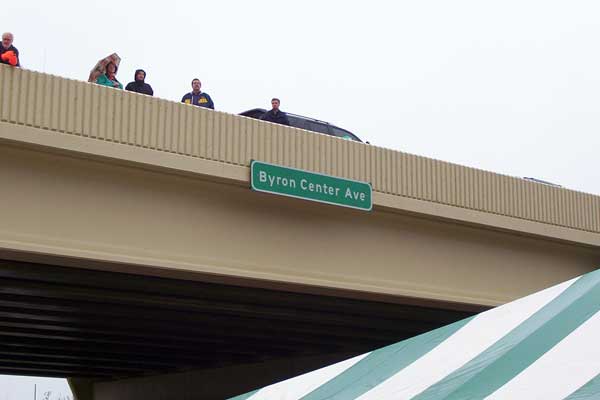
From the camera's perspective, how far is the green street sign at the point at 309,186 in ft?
52.5

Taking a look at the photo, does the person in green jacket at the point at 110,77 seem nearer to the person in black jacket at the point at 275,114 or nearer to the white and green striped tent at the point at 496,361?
the person in black jacket at the point at 275,114

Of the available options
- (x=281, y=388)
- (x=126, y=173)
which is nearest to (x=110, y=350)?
(x=126, y=173)

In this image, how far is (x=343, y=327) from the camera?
79.1 feet

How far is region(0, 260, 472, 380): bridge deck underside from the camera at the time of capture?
17859 millimetres

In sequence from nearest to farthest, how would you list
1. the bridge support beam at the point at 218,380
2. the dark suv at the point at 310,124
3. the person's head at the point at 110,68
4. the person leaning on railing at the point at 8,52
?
the person leaning on railing at the point at 8,52, the person's head at the point at 110,68, the dark suv at the point at 310,124, the bridge support beam at the point at 218,380

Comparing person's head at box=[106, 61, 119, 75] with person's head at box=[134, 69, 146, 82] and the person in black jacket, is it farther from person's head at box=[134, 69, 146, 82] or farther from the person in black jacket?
the person in black jacket

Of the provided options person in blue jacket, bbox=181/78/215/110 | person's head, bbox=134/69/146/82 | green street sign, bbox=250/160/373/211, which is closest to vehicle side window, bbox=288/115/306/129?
person in blue jacket, bbox=181/78/215/110

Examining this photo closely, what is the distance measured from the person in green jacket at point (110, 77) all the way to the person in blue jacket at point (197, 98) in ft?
6.61

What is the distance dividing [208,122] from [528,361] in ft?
33.5

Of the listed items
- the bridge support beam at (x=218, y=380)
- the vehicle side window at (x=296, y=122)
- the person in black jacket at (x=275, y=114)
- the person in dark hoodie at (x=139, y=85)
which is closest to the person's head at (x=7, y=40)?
the person in dark hoodie at (x=139, y=85)

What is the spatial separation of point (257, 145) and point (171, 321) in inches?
303

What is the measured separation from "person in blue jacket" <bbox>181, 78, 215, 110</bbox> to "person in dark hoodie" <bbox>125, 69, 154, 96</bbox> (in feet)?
3.86

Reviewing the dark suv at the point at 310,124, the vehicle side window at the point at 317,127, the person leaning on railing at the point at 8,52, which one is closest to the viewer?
the person leaning on railing at the point at 8,52

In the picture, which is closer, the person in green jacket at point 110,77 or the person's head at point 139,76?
the person in green jacket at point 110,77
